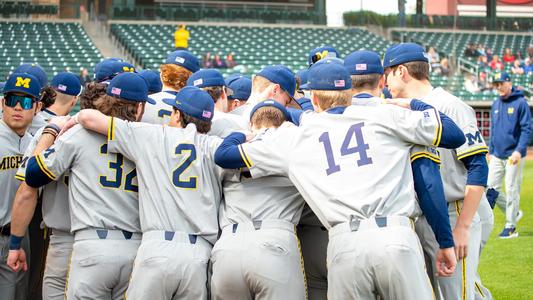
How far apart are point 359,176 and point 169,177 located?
1033 millimetres

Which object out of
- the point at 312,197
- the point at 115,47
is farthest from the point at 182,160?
the point at 115,47

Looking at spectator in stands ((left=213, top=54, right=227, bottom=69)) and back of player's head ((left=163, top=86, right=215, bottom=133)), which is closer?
back of player's head ((left=163, top=86, right=215, bottom=133))

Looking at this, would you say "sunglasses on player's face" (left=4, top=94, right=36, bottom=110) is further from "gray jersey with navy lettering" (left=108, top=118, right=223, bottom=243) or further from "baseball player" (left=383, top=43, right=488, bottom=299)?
"baseball player" (left=383, top=43, right=488, bottom=299)

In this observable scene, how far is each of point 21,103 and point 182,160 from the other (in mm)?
1412

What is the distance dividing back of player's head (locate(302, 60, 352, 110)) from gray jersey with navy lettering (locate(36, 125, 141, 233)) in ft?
3.74

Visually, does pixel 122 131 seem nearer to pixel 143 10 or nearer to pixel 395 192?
pixel 395 192

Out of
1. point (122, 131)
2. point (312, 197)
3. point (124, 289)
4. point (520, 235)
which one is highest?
point (122, 131)

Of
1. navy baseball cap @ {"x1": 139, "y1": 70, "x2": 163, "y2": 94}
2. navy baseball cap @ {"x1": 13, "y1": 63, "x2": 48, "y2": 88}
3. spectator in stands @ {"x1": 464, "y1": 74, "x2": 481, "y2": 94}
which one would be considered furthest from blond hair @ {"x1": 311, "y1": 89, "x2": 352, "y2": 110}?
spectator in stands @ {"x1": 464, "y1": 74, "x2": 481, "y2": 94}

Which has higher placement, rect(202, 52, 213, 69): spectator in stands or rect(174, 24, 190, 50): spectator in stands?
rect(174, 24, 190, 50): spectator in stands

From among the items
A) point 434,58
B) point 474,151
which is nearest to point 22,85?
point 474,151

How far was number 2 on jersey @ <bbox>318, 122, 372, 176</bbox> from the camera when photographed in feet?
13.4

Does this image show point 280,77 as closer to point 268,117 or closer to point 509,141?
point 268,117

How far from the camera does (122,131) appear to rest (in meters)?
4.47

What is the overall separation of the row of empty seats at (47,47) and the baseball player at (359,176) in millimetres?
20676
